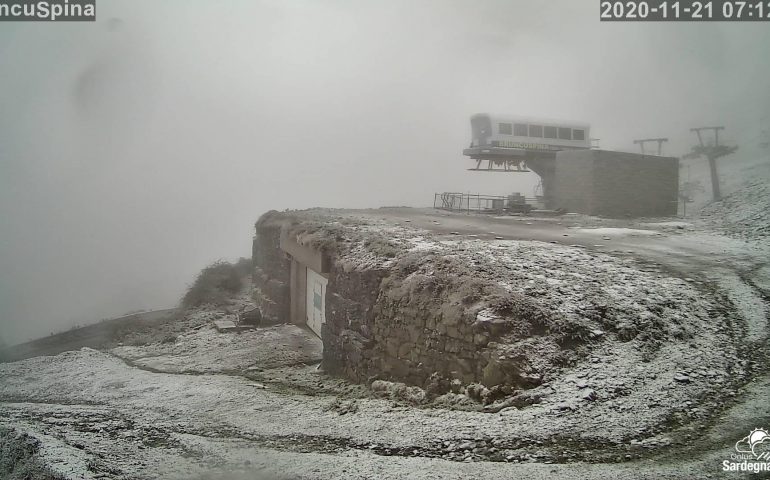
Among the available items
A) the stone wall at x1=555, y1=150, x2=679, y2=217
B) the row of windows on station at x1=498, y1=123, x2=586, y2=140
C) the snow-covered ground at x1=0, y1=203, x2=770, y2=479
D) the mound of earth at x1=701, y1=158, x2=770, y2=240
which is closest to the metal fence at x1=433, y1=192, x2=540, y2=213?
the stone wall at x1=555, y1=150, x2=679, y2=217

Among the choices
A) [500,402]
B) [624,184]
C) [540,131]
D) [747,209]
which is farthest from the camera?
[540,131]

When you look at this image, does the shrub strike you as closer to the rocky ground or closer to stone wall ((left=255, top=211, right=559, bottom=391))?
the rocky ground

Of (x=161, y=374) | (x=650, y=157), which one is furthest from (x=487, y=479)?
(x=650, y=157)

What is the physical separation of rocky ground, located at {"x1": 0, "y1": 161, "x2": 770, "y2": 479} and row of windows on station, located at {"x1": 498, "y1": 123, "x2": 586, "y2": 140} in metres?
9.07

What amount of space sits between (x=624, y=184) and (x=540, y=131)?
3888mm

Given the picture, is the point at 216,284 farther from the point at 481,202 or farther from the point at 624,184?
the point at 624,184

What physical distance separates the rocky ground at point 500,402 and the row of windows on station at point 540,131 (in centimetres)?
907

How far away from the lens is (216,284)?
15.2 meters

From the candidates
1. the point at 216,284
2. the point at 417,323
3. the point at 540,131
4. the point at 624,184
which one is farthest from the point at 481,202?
Result: the point at 417,323

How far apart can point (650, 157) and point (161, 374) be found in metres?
14.7

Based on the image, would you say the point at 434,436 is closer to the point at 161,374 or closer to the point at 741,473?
the point at 741,473

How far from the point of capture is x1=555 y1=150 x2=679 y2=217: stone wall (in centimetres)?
1435

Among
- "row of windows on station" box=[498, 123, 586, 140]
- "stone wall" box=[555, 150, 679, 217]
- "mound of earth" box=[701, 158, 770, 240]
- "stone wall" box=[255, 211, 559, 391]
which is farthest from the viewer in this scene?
"row of windows on station" box=[498, 123, 586, 140]

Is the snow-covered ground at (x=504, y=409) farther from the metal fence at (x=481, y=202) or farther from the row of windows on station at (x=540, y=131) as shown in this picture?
Result: the row of windows on station at (x=540, y=131)
